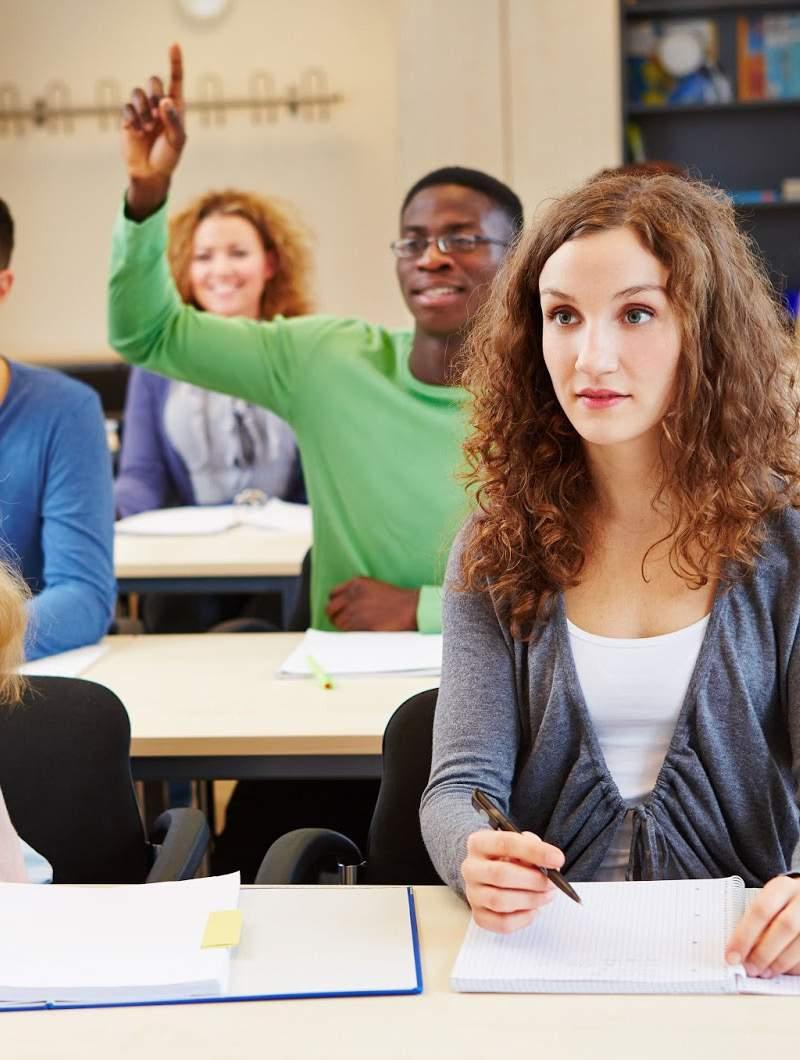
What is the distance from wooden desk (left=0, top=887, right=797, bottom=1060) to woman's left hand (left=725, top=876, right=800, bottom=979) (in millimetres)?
33

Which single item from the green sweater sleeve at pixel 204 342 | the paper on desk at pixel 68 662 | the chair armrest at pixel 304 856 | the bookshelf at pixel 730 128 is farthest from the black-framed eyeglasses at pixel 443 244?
the bookshelf at pixel 730 128

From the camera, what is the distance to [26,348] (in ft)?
22.3

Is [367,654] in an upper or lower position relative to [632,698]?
lower

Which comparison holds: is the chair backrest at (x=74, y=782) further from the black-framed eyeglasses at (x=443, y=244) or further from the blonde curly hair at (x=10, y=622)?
the black-framed eyeglasses at (x=443, y=244)

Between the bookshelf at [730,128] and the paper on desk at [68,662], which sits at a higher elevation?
the bookshelf at [730,128]

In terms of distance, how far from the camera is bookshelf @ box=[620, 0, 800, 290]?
5793 mm

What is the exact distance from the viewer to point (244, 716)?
6.56 ft

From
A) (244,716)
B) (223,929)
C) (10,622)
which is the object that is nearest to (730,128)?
(244,716)

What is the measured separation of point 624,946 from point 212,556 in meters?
2.17

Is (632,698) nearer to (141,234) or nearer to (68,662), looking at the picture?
(68,662)

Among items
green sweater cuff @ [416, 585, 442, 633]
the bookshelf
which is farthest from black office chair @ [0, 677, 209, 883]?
the bookshelf

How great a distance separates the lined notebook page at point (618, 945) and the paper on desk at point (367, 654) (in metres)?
0.92

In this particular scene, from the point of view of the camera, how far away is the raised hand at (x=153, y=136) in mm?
2324

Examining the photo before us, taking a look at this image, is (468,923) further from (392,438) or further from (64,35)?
(64,35)
